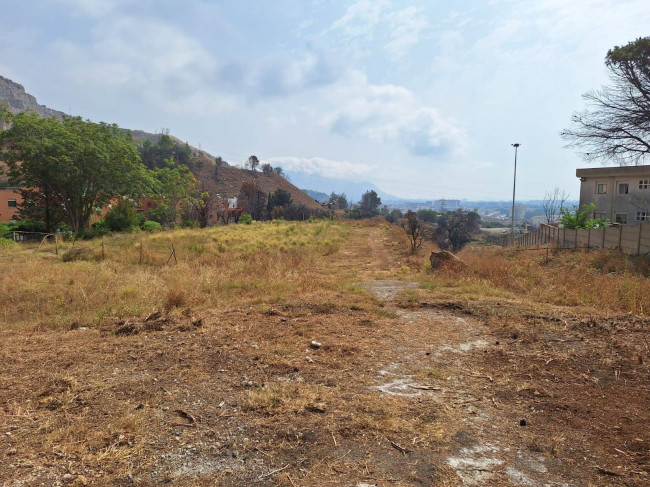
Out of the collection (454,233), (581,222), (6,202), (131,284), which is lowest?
(131,284)

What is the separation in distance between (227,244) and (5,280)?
11070mm

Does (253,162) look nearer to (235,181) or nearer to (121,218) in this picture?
(235,181)

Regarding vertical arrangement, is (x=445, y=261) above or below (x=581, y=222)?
below

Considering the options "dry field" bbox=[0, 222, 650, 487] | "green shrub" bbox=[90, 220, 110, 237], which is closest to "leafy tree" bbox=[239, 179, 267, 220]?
"green shrub" bbox=[90, 220, 110, 237]

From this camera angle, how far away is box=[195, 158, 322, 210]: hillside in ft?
275

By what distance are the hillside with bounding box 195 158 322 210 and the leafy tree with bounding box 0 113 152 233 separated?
51673 millimetres

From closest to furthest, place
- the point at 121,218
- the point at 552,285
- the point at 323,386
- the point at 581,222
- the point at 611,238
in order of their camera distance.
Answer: the point at 323,386, the point at 552,285, the point at 611,238, the point at 581,222, the point at 121,218

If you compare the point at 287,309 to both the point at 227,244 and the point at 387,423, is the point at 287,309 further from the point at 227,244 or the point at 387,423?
the point at 227,244

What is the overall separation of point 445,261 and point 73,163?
79.8ft

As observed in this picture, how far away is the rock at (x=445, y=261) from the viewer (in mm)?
12070

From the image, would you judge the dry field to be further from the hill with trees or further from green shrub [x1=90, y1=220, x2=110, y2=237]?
the hill with trees

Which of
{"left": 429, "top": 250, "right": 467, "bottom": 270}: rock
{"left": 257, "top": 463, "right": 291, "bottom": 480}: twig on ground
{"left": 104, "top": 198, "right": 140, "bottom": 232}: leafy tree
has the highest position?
{"left": 104, "top": 198, "right": 140, "bottom": 232}: leafy tree

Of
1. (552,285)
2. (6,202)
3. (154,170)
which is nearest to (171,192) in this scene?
(154,170)

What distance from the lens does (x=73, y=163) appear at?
81.6ft
